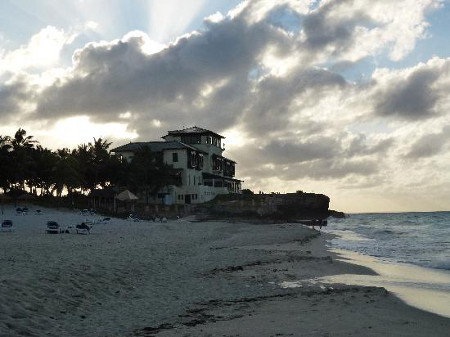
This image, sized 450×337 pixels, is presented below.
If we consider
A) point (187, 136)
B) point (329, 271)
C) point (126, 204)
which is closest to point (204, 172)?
point (187, 136)

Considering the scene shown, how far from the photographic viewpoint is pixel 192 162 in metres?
80.9

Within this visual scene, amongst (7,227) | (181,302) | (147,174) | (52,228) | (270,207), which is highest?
(147,174)

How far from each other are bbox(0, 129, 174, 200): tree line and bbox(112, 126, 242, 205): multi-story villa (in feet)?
12.7

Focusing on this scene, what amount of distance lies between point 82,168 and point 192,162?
19311 millimetres

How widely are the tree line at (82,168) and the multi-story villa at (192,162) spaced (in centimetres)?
386

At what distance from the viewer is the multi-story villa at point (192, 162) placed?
3100 inches

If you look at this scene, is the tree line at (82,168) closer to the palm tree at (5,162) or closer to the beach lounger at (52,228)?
the palm tree at (5,162)

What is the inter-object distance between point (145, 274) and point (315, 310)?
7077 mm

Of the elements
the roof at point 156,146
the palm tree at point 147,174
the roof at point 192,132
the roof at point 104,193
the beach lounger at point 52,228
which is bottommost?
the beach lounger at point 52,228

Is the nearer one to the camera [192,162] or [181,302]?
[181,302]

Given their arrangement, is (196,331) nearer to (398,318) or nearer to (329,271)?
(398,318)

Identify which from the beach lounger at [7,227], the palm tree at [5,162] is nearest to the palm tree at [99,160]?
the palm tree at [5,162]

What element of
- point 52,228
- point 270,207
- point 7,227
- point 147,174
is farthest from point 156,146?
point 52,228

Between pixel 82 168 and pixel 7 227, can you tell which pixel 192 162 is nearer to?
pixel 82 168
